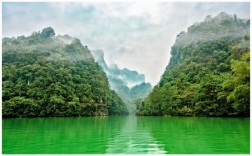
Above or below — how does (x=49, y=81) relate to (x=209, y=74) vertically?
below

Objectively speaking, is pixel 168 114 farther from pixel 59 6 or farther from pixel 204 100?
pixel 59 6

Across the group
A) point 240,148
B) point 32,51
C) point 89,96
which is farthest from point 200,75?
point 240,148

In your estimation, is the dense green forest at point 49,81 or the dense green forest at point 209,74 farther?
the dense green forest at point 49,81

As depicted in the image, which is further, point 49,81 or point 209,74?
point 49,81

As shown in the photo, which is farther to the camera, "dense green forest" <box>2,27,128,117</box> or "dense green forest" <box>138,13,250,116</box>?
"dense green forest" <box>2,27,128,117</box>
